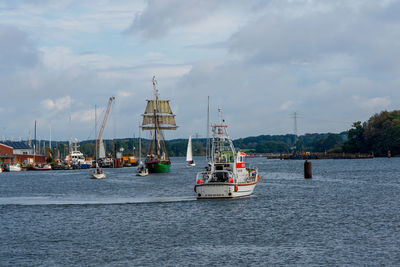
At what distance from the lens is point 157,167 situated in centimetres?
14738

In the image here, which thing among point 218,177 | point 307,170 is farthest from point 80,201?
point 307,170

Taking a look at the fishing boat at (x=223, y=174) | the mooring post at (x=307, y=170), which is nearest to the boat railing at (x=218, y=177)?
the fishing boat at (x=223, y=174)

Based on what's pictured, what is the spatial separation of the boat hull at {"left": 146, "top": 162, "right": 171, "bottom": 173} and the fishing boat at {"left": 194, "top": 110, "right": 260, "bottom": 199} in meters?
77.9

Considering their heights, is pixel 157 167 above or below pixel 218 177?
below

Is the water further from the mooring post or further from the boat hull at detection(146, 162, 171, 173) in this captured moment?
the boat hull at detection(146, 162, 171, 173)

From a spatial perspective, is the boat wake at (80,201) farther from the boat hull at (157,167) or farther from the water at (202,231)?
the boat hull at (157,167)

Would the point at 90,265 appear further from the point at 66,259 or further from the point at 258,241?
the point at 258,241

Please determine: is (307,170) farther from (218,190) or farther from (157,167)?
(218,190)

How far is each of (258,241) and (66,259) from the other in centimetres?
1399

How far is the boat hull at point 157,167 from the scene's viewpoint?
478 ft

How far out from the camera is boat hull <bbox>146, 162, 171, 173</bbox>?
478 ft

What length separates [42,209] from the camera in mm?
65000

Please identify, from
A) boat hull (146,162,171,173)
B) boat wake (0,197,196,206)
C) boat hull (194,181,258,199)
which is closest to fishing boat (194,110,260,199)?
boat hull (194,181,258,199)

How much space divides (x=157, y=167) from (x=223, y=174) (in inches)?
3259
